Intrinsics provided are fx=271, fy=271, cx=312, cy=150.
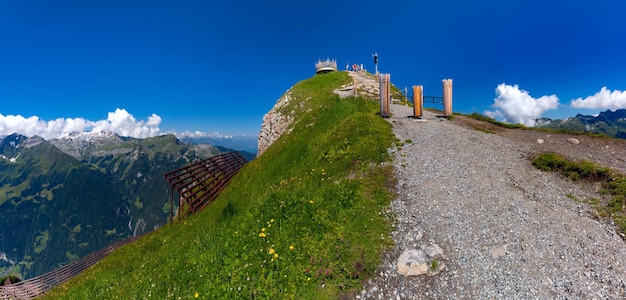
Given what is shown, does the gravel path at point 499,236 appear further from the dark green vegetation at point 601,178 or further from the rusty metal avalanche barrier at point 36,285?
the rusty metal avalanche barrier at point 36,285

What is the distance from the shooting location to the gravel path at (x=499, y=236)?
9.34 meters

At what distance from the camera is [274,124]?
46000mm

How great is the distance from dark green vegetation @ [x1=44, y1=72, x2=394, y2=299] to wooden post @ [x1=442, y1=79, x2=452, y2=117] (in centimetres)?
1071

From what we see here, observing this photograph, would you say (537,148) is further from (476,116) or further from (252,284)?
(252,284)

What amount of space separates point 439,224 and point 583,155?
43.3 ft

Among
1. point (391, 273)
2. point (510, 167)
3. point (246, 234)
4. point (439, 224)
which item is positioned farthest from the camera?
point (510, 167)

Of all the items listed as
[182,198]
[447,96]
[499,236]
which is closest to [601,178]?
[499,236]

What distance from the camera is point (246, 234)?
46.0 ft

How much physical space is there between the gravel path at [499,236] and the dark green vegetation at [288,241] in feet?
4.08

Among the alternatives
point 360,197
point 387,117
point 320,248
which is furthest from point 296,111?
point 320,248

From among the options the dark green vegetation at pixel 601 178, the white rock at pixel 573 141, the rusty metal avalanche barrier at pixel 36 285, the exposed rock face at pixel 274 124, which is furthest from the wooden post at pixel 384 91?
the rusty metal avalanche barrier at pixel 36 285

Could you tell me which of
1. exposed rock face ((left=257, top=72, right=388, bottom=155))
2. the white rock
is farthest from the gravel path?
exposed rock face ((left=257, top=72, right=388, bottom=155))

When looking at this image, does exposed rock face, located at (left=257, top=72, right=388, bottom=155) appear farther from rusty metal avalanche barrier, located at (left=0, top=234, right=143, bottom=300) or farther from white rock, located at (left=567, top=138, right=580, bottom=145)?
rusty metal avalanche barrier, located at (left=0, top=234, right=143, bottom=300)

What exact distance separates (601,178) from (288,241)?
16545mm
